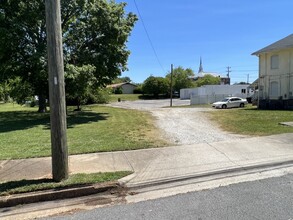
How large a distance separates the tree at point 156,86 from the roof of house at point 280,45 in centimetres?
4469

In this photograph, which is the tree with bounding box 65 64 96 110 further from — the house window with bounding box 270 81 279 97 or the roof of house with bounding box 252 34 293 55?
the house window with bounding box 270 81 279 97

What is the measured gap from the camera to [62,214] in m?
4.43

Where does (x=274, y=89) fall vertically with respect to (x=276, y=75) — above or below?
below

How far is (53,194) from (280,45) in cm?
2937

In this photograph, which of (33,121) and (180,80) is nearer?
(33,121)

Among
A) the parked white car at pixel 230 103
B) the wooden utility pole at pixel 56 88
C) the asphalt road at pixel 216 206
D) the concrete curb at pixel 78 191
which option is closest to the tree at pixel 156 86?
the parked white car at pixel 230 103

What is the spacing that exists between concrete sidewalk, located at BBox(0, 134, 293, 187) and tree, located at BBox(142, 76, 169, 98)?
6631 centimetres

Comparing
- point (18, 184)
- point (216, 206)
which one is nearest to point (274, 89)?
point (216, 206)

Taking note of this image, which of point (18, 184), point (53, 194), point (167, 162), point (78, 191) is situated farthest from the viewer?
point (167, 162)

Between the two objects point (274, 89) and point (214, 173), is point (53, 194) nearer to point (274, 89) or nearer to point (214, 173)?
point (214, 173)

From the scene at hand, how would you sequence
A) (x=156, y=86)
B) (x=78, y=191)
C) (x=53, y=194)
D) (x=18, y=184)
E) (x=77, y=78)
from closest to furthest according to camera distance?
(x=53, y=194)
(x=78, y=191)
(x=18, y=184)
(x=77, y=78)
(x=156, y=86)

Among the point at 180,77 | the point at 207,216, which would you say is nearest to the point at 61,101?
the point at 207,216

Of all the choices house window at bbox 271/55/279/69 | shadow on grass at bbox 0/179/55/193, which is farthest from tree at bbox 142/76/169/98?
shadow on grass at bbox 0/179/55/193

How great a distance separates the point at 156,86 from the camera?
2943 inches
